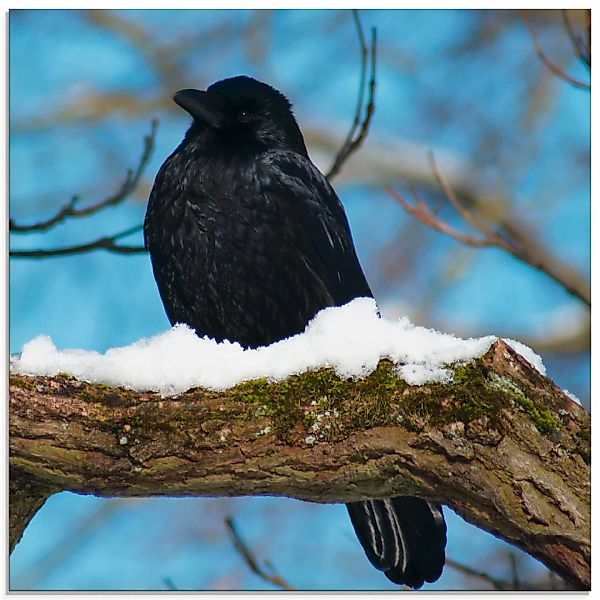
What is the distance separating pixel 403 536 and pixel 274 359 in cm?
92

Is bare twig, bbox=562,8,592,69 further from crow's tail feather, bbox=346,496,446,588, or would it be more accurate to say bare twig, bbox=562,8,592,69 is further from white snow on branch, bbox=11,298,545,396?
crow's tail feather, bbox=346,496,446,588

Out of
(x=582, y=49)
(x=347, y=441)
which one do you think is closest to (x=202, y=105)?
(x=582, y=49)

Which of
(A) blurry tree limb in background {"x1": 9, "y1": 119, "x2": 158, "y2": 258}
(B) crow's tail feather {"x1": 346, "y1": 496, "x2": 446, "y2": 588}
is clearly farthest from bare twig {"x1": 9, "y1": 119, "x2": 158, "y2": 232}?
(B) crow's tail feather {"x1": 346, "y1": 496, "x2": 446, "y2": 588}

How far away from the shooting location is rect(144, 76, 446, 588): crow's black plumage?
10.6ft

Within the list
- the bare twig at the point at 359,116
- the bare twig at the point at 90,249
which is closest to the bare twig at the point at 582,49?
the bare twig at the point at 359,116

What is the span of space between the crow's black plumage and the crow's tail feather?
712 mm

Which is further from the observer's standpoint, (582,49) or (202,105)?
(202,105)

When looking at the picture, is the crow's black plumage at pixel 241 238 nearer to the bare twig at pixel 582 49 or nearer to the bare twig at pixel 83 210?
the bare twig at pixel 83 210

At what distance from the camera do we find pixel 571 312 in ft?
23.2

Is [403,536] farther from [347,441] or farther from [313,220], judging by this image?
[313,220]

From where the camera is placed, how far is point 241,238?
3215mm

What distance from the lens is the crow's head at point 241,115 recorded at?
3.46 metres

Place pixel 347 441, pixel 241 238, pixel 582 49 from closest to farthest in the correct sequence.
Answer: pixel 347 441 → pixel 582 49 → pixel 241 238
